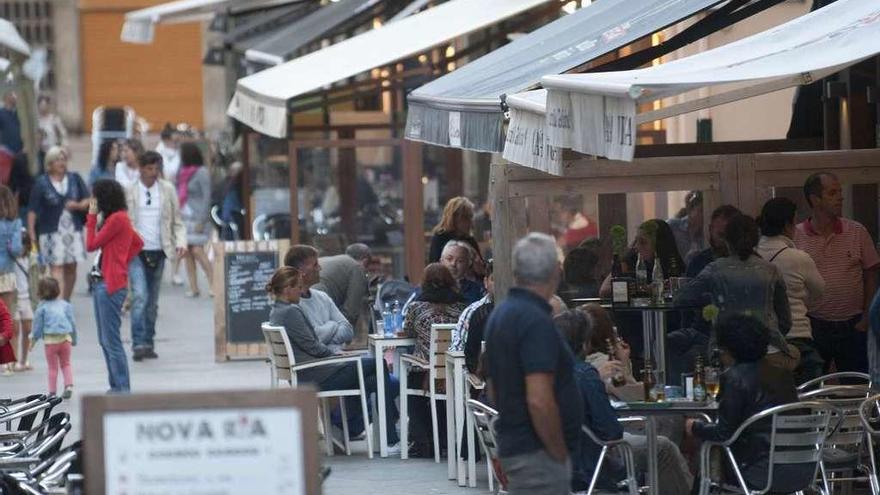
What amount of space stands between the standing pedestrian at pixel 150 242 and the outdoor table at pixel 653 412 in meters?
8.43

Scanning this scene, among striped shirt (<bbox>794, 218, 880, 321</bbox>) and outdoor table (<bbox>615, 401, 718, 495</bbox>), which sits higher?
striped shirt (<bbox>794, 218, 880, 321</bbox>)

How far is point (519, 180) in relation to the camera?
439 inches

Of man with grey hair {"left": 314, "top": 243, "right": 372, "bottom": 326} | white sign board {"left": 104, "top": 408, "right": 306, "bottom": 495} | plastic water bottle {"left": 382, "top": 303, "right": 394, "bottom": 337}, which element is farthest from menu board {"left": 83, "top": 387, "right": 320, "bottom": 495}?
man with grey hair {"left": 314, "top": 243, "right": 372, "bottom": 326}

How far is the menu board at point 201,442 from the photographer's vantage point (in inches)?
261

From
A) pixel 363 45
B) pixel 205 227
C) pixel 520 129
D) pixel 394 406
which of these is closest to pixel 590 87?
pixel 520 129

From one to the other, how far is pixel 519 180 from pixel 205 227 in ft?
42.8

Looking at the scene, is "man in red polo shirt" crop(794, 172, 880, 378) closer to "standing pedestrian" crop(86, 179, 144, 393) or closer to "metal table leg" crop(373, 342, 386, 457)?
"metal table leg" crop(373, 342, 386, 457)

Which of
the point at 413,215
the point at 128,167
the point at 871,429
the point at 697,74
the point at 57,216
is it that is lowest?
the point at 871,429

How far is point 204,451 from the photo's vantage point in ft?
21.7

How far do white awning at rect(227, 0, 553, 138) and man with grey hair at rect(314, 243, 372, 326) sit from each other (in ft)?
5.66

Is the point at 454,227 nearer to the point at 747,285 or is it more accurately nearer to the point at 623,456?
the point at 747,285

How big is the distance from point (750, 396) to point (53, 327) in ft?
23.0

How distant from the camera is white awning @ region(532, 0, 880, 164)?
838 centimetres

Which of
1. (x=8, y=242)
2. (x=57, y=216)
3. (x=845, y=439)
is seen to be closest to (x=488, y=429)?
(x=845, y=439)
